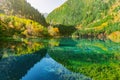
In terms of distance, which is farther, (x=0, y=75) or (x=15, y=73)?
(x=15, y=73)

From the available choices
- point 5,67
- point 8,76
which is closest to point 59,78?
point 8,76

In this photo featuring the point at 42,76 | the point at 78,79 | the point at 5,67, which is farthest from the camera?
the point at 5,67

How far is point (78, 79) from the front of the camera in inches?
2026

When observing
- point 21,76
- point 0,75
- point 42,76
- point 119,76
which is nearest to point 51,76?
point 42,76

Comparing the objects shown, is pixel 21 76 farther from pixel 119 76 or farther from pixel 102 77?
pixel 119 76

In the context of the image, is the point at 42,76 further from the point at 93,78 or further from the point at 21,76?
the point at 93,78

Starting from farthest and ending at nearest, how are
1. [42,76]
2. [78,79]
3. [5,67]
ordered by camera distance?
[5,67] → [42,76] → [78,79]

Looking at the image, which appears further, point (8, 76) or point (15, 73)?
point (15, 73)

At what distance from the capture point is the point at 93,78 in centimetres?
5309

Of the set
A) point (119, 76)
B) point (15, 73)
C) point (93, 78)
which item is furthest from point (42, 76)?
point (119, 76)

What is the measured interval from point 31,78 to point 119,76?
1791 cm

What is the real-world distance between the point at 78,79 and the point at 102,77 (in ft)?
19.4

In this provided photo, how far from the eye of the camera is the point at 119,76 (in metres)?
55.0

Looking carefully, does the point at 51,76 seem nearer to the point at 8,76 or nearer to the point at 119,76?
the point at 8,76
